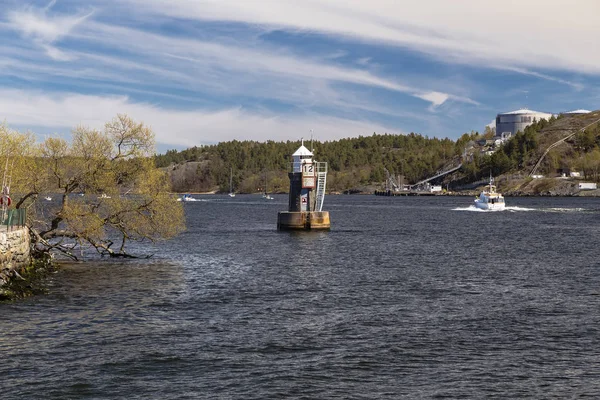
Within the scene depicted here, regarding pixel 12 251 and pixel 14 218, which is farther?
pixel 14 218

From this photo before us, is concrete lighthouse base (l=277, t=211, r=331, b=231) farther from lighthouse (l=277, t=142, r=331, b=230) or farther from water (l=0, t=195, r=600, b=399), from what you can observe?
water (l=0, t=195, r=600, b=399)

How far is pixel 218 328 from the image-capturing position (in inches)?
1321

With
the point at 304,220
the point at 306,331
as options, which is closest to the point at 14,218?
the point at 306,331

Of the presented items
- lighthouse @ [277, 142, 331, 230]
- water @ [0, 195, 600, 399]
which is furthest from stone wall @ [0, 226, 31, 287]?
lighthouse @ [277, 142, 331, 230]

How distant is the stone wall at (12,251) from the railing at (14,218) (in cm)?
46

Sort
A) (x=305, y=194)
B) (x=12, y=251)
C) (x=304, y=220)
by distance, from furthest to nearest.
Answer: (x=304, y=220), (x=305, y=194), (x=12, y=251)

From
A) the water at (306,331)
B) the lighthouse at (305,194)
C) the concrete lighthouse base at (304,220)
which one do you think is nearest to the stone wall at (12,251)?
the water at (306,331)

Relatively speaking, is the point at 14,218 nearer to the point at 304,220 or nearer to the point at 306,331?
the point at 306,331

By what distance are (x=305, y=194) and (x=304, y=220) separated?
3.86 meters

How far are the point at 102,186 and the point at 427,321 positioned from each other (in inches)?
1156

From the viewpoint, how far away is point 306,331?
3294 cm

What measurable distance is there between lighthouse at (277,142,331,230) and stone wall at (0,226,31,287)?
47.0 metres

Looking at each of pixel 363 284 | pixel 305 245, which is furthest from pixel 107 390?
pixel 305 245

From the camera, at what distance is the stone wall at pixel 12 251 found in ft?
137
